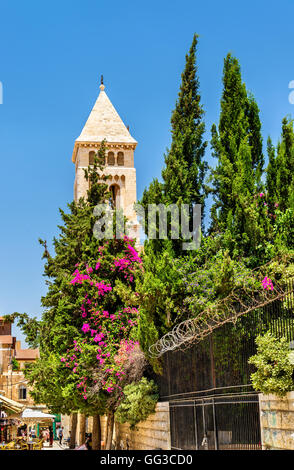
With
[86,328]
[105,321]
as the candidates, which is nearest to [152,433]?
[105,321]

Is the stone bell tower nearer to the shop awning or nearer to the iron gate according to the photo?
the shop awning

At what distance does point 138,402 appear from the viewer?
18.2 meters

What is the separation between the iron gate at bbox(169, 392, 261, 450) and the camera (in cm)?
1082

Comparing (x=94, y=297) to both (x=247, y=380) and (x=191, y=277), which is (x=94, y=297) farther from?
(x=247, y=380)

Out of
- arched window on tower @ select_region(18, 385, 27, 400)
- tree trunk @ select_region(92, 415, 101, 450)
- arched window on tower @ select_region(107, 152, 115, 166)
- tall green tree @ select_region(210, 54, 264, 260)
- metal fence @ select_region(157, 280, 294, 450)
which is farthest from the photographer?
arched window on tower @ select_region(18, 385, 27, 400)

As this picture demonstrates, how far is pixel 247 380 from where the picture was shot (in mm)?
11234

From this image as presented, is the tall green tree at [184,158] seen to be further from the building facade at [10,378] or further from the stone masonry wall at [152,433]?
the building facade at [10,378]

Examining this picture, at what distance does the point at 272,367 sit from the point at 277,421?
33.6 inches

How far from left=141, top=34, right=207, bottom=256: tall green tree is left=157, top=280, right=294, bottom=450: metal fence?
5786 mm

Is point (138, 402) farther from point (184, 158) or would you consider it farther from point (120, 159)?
point (120, 159)

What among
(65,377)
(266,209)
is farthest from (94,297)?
(266,209)

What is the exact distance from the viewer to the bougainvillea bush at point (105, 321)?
21.4 meters

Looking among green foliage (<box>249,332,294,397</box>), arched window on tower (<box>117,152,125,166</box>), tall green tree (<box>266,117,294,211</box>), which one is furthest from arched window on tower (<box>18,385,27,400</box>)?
green foliage (<box>249,332,294,397</box>)
